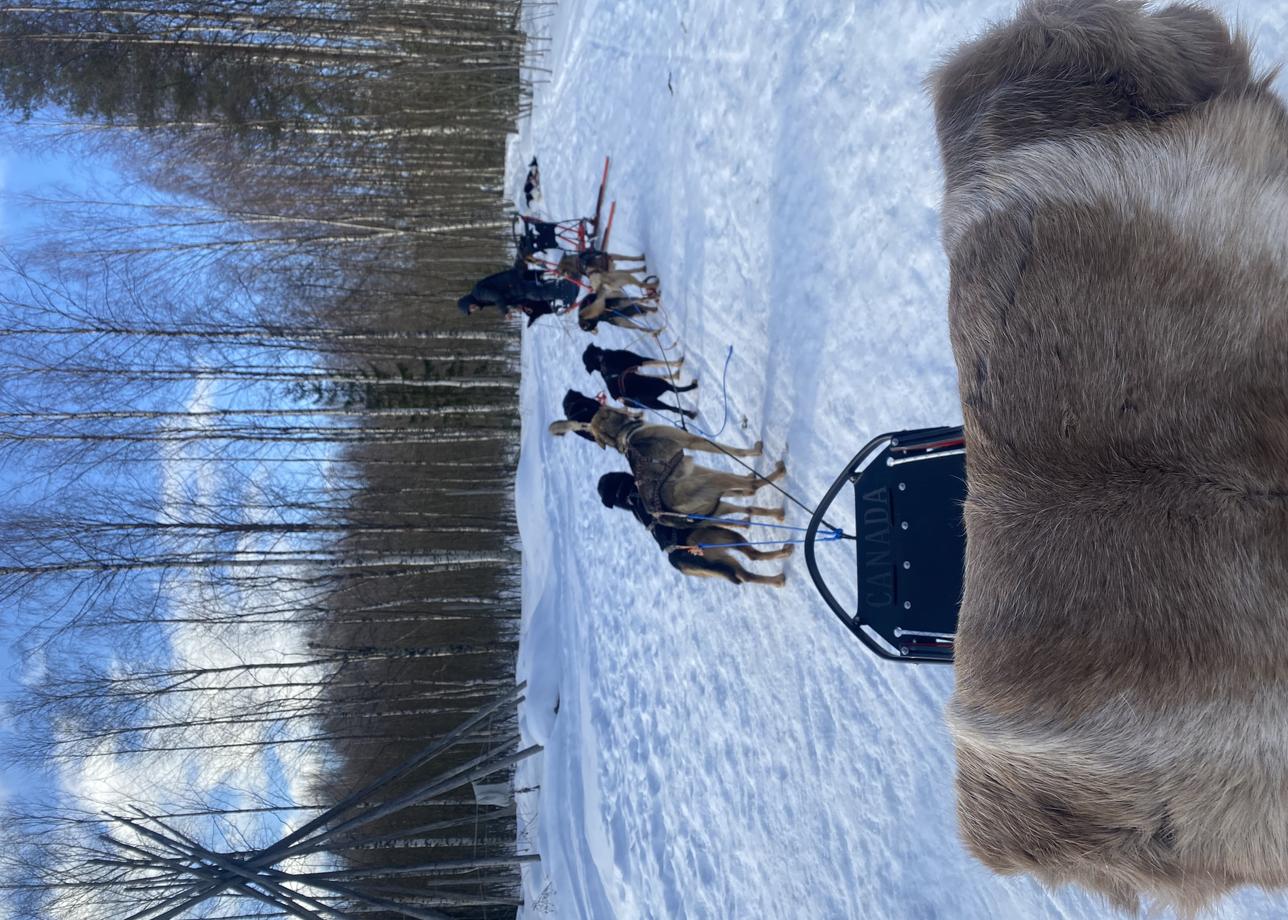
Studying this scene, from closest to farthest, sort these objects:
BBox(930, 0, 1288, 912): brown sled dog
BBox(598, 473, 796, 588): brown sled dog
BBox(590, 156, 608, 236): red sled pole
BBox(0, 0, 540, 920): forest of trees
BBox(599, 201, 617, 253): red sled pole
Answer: BBox(930, 0, 1288, 912): brown sled dog
BBox(598, 473, 796, 588): brown sled dog
BBox(599, 201, 617, 253): red sled pole
BBox(590, 156, 608, 236): red sled pole
BBox(0, 0, 540, 920): forest of trees

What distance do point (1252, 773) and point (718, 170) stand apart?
5.14 metres

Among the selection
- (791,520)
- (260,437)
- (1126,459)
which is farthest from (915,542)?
(260,437)

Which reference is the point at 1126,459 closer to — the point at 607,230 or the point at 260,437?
the point at 607,230

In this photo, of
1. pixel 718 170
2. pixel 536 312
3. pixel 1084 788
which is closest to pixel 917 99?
pixel 718 170

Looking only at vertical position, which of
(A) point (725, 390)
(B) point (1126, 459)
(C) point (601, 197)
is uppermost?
(C) point (601, 197)

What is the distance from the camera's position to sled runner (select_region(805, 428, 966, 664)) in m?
2.89

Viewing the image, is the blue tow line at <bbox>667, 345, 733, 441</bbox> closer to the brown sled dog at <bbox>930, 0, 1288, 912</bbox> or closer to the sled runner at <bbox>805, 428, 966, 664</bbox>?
the sled runner at <bbox>805, 428, 966, 664</bbox>

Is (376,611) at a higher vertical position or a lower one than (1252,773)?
lower

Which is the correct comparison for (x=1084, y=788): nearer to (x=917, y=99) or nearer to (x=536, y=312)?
(x=917, y=99)

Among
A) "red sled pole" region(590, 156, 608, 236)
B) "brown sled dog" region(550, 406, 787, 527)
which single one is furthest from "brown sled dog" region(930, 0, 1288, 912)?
"red sled pole" region(590, 156, 608, 236)

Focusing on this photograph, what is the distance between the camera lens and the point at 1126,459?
6.11ft

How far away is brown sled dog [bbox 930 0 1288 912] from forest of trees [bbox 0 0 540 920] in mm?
7559

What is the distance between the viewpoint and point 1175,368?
5.91 ft

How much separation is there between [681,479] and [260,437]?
280 inches
